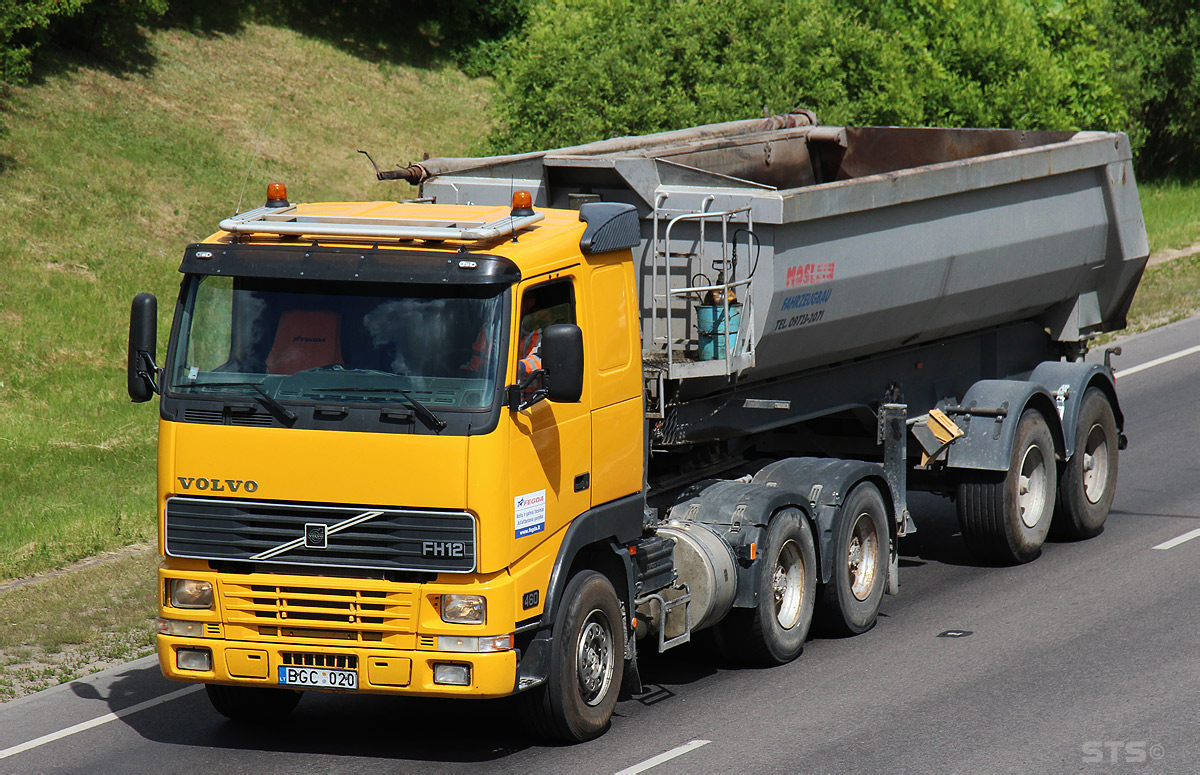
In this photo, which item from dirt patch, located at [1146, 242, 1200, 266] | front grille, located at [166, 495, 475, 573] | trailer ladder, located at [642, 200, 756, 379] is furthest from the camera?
dirt patch, located at [1146, 242, 1200, 266]

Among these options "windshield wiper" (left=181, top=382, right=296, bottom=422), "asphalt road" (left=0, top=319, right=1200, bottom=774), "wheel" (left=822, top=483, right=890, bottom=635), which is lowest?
"asphalt road" (left=0, top=319, right=1200, bottom=774)

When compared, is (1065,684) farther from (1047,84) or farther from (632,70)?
(1047,84)

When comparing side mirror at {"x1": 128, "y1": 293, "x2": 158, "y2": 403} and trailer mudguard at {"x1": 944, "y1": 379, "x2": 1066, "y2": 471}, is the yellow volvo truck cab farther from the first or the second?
trailer mudguard at {"x1": 944, "y1": 379, "x2": 1066, "y2": 471}

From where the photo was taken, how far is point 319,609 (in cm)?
750

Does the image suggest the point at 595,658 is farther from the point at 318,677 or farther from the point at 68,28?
the point at 68,28

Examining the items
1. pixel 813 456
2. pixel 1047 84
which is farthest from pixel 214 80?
pixel 813 456

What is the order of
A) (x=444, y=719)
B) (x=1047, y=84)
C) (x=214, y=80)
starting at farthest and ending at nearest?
(x=214, y=80), (x=1047, y=84), (x=444, y=719)

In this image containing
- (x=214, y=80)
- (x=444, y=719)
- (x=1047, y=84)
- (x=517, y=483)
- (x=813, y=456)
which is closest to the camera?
(x=517, y=483)

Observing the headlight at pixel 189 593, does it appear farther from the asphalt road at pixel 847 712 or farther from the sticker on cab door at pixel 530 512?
the sticker on cab door at pixel 530 512

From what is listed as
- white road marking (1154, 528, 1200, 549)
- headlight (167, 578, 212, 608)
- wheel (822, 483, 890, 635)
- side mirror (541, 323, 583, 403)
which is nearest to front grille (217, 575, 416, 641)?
headlight (167, 578, 212, 608)

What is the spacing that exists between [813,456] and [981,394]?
5.12 ft

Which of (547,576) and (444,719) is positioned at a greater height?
(547,576)

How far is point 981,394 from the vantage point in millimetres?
11992

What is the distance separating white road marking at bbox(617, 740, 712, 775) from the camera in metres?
7.66
